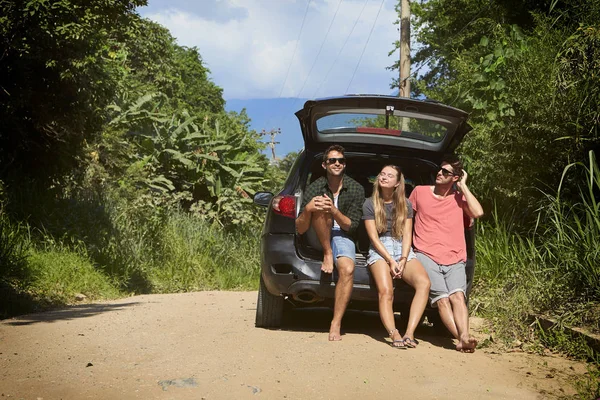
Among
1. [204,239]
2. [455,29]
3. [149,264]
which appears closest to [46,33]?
[149,264]

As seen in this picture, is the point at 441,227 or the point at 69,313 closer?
the point at 441,227

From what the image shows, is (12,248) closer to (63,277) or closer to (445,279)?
(63,277)

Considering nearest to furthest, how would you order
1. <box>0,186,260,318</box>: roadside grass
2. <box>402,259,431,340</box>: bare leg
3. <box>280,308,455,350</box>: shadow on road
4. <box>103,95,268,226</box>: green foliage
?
<box>402,259,431,340</box>: bare leg
<box>280,308,455,350</box>: shadow on road
<box>0,186,260,318</box>: roadside grass
<box>103,95,268,226</box>: green foliage

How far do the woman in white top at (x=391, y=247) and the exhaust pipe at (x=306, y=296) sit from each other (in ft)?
1.88

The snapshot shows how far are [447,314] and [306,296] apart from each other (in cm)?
126

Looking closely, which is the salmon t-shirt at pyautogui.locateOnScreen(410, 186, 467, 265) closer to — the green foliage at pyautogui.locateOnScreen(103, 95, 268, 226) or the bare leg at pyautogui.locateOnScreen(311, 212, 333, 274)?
the bare leg at pyautogui.locateOnScreen(311, 212, 333, 274)

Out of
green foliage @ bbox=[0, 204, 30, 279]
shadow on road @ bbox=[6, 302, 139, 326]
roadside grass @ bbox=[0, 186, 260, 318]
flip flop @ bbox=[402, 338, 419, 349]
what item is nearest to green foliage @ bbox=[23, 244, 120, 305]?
roadside grass @ bbox=[0, 186, 260, 318]

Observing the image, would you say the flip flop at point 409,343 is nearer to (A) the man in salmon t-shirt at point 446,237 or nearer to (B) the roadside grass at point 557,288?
(A) the man in salmon t-shirt at point 446,237

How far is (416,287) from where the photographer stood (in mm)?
7176

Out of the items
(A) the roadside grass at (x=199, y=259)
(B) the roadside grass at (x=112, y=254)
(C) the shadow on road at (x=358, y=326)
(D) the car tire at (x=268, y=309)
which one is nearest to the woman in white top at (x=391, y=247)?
(C) the shadow on road at (x=358, y=326)

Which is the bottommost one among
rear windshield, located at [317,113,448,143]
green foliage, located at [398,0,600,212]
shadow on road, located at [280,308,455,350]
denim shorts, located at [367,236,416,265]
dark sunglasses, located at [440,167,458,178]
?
shadow on road, located at [280,308,455,350]

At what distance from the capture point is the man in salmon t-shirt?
7.23 metres

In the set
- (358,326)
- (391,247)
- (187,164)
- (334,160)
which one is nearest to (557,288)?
(391,247)

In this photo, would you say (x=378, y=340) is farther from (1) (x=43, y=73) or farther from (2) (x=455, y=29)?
(2) (x=455, y=29)
